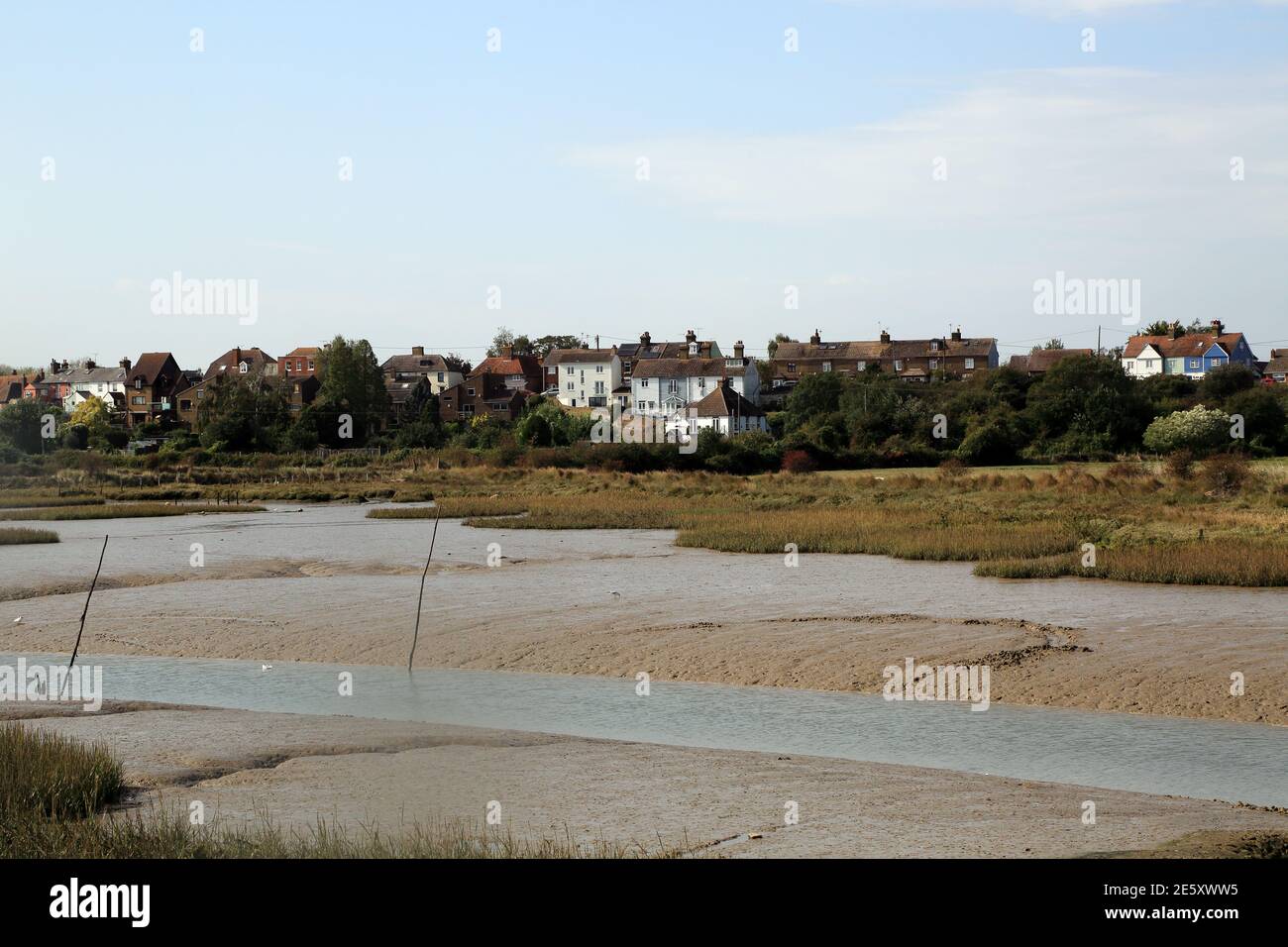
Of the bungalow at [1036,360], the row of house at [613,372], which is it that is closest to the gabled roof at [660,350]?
the row of house at [613,372]

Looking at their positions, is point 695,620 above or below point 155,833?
below

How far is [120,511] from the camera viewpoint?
211 feet

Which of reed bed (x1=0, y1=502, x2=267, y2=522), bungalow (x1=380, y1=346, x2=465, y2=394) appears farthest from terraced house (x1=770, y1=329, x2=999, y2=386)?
reed bed (x1=0, y1=502, x2=267, y2=522)

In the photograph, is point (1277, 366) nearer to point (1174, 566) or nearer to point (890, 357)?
point (890, 357)

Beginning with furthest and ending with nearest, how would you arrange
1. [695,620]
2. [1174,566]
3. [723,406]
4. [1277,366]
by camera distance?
[1277,366] < [723,406] < [1174,566] < [695,620]

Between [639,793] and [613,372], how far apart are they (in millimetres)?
137098

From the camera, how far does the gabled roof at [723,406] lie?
120 meters

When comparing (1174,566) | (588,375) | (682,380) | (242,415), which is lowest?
(1174,566)

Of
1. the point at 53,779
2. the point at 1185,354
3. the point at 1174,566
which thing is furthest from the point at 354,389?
the point at 53,779

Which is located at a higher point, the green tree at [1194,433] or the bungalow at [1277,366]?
the bungalow at [1277,366]

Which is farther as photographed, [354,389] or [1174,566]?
[354,389]

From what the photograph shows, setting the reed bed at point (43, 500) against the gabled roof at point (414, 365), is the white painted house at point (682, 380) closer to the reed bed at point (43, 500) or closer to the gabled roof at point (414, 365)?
the gabled roof at point (414, 365)

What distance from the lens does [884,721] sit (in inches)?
756

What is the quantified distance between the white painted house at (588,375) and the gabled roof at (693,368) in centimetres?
1083
